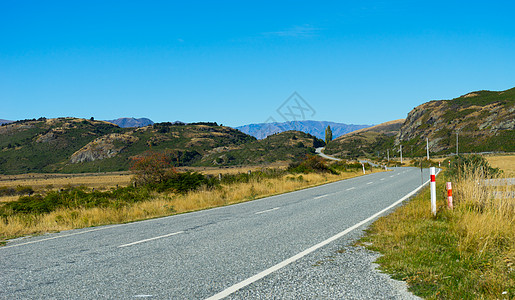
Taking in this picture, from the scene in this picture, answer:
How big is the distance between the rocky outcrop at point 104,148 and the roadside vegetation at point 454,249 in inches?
4553

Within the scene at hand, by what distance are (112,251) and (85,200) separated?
11811mm

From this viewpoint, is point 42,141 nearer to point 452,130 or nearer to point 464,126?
point 452,130

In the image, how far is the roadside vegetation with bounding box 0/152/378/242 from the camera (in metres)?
11.2

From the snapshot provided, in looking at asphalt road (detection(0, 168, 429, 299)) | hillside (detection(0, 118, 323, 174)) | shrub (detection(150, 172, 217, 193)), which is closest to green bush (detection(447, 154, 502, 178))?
asphalt road (detection(0, 168, 429, 299))

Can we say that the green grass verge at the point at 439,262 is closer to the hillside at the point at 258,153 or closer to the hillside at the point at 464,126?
the hillside at the point at 258,153

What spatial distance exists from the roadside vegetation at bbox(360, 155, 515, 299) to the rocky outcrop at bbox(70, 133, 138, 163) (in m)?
116

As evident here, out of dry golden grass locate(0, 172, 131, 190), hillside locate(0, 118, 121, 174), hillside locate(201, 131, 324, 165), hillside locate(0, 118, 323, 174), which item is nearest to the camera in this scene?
dry golden grass locate(0, 172, 131, 190)

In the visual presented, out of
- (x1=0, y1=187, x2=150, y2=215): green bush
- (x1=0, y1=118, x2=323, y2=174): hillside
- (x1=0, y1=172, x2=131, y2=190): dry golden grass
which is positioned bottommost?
(x1=0, y1=172, x2=131, y2=190): dry golden grass

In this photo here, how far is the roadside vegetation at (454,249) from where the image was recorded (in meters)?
4.00

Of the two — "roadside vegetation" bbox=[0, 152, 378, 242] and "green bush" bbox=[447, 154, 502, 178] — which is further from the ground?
"green bush" bbox=[447, 154, 502, 178]

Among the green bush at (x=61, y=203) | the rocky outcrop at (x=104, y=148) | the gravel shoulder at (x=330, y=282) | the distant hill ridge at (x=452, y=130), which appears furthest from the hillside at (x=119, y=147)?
the gravel shoulder at (x=330, y=282)

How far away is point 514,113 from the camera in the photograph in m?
104

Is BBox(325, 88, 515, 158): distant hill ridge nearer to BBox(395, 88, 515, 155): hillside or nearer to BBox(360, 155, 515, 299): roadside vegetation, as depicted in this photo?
BBox(395, 88, 515, 155): hillside

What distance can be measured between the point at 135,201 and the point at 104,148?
360 ft
